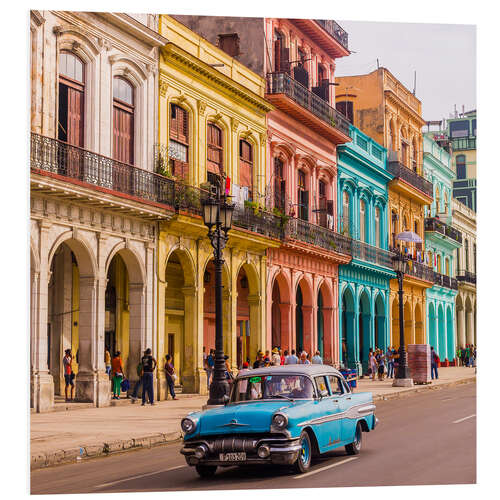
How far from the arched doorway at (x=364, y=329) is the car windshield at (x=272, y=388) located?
92.8 feet

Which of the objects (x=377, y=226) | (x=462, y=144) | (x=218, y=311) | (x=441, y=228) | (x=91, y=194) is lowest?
(x=218, y=311)

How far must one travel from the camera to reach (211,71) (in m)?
27.1

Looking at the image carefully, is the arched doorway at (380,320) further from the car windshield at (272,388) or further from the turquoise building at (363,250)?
the car windshield at (272,388)

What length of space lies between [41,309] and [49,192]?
241 cm

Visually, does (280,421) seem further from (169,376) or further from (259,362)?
(259,362)

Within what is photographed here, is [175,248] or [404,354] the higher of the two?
[175,248]

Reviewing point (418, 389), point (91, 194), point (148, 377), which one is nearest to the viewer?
point (91, 194)

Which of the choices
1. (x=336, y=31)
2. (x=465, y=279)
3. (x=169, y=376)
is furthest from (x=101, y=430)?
(x=465, y=279)

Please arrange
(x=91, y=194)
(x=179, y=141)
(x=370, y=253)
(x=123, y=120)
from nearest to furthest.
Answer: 1. (x=91, y=194)
2. (x=123, y=120)
3. (x=179, y=141)
4. (x=370, y=253)

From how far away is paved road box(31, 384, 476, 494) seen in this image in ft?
34.6

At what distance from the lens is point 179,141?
26.0 metres

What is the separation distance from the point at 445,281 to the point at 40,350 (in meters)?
35.4
